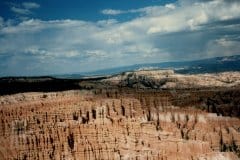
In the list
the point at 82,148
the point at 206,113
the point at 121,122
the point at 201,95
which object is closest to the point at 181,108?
the point at 206,113

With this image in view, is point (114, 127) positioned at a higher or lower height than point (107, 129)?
higher

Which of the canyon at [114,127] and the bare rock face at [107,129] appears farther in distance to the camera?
the canyon at [114,127]

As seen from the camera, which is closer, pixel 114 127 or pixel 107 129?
pixel 107 129

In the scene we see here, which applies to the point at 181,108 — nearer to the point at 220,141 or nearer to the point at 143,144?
the point at 220,141

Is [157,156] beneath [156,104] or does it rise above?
beneath

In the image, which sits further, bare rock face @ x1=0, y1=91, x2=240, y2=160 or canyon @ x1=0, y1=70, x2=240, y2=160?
canyon @ x1=0, y1=70, x2=240, y2=160
